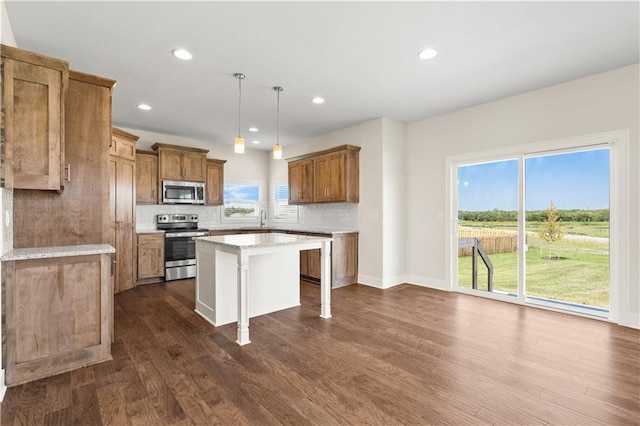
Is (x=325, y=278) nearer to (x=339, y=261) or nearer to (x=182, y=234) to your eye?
(x=339, y=261)

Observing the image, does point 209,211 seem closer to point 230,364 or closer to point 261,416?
point 230,364

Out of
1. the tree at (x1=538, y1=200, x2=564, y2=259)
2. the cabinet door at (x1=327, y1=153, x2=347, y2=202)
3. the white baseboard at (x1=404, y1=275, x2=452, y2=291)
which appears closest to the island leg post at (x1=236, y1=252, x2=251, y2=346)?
the cabinet door at (x1=327, y1=153, x2=347, y2=202)

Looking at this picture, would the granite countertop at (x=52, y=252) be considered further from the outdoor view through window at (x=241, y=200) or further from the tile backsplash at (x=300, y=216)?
the outdoor view through window at (x=241, y=200)

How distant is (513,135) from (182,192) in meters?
5.55

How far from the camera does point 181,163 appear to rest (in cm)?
589

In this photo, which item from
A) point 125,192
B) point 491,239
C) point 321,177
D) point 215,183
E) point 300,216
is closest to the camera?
point 491,239

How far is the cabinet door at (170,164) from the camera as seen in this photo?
18.6 ft

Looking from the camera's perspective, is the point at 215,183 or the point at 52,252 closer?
the point at 52,252

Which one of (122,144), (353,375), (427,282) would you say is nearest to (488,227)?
(427,282)

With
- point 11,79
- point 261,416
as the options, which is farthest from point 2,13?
point 261,416

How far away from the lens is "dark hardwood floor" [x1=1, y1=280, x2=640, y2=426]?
190 centimetres

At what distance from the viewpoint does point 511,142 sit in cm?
421

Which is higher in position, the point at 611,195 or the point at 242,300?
the point at 611,195

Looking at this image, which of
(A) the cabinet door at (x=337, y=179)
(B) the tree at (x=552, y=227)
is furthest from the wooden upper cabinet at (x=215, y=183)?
(B) the tree at (x=552, y=227)
